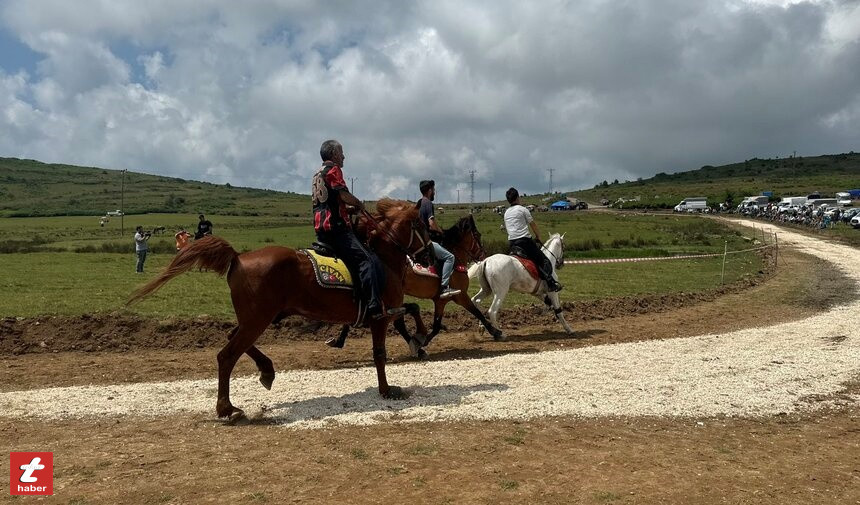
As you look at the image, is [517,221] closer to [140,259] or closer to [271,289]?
[271,289]

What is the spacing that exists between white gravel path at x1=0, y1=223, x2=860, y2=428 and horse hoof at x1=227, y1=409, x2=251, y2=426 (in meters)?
Result: 0.33

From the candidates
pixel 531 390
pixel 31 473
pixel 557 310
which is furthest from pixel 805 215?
pixel 31 473

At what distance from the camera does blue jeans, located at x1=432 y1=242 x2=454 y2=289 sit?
12078mm

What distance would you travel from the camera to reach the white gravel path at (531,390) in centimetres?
787

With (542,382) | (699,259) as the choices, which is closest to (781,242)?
(699,259)

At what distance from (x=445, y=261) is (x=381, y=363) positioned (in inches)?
159

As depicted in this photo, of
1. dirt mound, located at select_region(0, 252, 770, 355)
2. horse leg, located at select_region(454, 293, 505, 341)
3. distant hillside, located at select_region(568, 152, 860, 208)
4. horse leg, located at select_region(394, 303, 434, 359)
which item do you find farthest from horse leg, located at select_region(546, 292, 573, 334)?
distant hillside, located at select_region(568, 152, 860, 208)

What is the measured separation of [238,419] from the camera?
747 cm

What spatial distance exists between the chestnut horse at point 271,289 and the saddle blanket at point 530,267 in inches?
187

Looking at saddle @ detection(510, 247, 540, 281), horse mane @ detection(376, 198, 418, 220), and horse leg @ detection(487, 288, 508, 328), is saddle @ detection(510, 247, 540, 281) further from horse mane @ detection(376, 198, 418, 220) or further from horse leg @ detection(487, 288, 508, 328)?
horse mane @ detection(376, 198, 418, 220)

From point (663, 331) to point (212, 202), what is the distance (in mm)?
178613

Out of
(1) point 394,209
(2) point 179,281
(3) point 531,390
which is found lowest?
(3) point 531,390

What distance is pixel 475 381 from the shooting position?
30.8 ft

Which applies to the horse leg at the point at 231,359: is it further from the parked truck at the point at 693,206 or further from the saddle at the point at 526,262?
the parked truck at the point at 693,206
